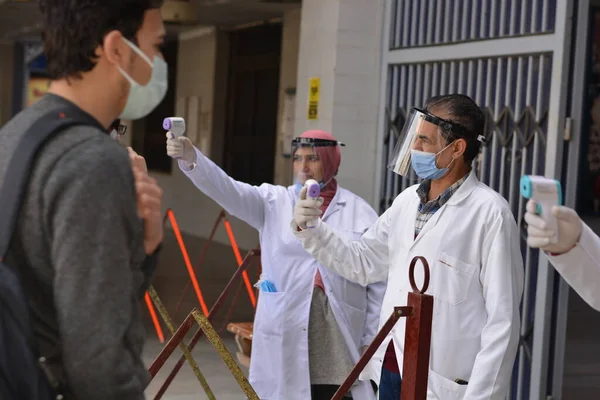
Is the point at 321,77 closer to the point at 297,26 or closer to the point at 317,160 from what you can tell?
the point at 317,160

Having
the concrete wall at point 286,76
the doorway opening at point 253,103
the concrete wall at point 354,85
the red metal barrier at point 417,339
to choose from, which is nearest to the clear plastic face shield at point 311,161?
the red metal barrier at point 417,339

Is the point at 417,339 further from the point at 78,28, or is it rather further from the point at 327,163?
the point at 327,163

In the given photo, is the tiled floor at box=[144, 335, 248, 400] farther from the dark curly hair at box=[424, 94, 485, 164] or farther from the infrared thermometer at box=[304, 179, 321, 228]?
the dark curly hair at box=[424, 94, 485, 164]

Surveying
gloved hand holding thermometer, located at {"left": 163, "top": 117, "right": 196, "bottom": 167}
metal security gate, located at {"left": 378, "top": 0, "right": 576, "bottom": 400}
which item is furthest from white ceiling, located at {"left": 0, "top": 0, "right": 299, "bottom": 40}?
gloved hand holding thermometer, located at {"left": 163, "top": 117, "right": 196, "bottom": 167}

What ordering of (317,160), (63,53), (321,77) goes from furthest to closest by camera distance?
(321,77)
(317,160)
(63,53)

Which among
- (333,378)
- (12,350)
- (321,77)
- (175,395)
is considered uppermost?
(321,77)

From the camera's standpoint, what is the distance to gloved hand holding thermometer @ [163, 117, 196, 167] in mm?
4523

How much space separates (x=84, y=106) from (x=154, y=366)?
6.79ft

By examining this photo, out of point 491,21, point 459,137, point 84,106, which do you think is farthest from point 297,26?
point 84,106

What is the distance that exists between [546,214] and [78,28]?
1168 millimetres

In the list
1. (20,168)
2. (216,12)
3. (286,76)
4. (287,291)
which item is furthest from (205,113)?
(20,168)

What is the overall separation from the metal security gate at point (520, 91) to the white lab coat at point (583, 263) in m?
2.73

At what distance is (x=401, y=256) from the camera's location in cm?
384

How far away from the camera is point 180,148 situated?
4656 mm
